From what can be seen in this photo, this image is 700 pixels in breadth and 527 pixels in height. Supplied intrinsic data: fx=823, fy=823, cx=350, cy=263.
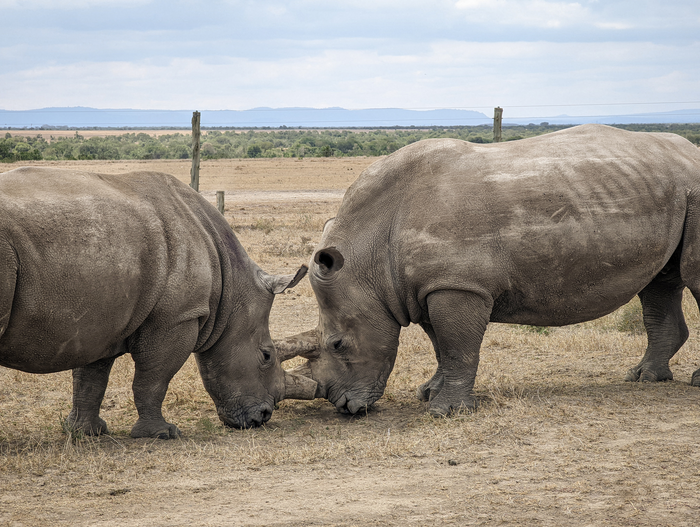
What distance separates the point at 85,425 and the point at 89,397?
211mm

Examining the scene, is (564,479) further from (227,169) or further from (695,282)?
(227,169)

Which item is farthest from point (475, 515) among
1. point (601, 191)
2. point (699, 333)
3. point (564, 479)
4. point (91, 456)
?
point (699, 333)

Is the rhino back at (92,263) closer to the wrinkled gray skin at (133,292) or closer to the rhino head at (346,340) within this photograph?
the wrinkled gray skin at (133,292)

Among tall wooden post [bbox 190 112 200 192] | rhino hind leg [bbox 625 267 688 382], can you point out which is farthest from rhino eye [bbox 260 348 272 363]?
tall wooden post [bbox 190 112 200 192]

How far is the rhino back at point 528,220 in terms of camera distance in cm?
620

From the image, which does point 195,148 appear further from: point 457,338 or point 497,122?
point 457,338

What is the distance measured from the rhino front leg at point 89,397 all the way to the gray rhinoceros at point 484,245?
1.46 meters

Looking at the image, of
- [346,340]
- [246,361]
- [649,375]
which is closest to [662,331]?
[649,375]

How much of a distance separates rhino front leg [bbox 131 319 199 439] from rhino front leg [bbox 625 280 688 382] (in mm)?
3974

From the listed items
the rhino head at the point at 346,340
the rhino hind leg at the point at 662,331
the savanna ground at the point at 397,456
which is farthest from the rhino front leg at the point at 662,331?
the rhino head at the point at 346,340

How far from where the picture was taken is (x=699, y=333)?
896cm

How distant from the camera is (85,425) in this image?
619 centimetres

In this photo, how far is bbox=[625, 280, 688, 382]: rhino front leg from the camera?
23.8ft

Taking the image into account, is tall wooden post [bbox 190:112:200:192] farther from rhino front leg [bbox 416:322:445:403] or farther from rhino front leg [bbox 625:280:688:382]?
rhino front leg [bbox 625:280:688:382]
